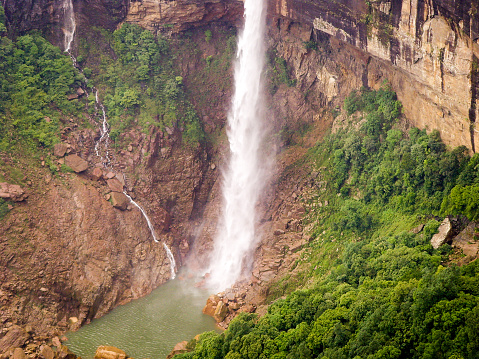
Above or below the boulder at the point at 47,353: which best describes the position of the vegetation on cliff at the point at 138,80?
above

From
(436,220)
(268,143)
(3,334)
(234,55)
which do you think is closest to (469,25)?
(436,220)

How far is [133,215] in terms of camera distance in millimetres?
49656

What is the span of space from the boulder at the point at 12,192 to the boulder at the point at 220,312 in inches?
688

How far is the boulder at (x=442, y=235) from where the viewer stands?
32.9 meters

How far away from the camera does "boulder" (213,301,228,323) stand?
139 feet

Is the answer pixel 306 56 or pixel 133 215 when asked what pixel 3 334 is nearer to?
pixel 133 215

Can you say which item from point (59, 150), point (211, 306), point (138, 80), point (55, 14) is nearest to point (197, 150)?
point (138, 80)

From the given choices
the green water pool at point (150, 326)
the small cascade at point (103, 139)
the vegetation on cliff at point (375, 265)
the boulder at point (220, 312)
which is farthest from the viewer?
the small cascade at point (103, 139)

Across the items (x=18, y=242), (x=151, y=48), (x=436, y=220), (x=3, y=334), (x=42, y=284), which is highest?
(x=151, y=48)

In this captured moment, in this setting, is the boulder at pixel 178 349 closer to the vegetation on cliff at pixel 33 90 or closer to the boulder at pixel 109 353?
the boulder at pixel 109 353

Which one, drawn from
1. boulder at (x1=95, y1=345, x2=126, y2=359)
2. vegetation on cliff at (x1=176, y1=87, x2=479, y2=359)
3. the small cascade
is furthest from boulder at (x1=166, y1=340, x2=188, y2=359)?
the small cascade

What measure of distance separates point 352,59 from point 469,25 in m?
16.0

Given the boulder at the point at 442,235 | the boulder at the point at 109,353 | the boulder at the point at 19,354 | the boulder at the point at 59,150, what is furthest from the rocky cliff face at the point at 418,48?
the boulder at the point at 19,354

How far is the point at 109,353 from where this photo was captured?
38.4m
